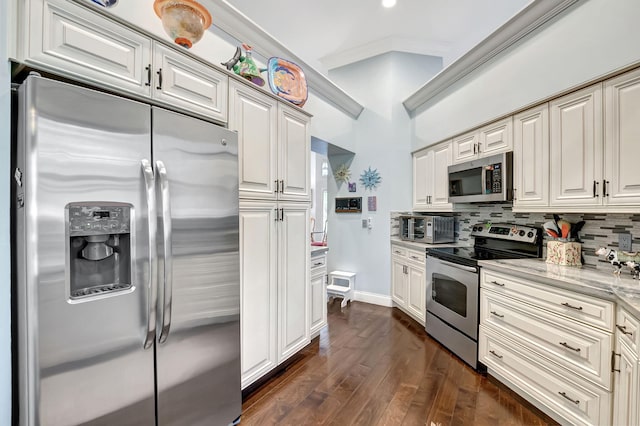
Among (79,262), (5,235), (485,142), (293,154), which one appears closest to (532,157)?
(485,142)

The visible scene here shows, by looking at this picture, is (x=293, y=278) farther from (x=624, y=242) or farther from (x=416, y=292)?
(x=624, y=242)

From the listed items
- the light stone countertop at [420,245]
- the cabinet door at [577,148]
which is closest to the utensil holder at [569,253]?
the cabinet door at [577,148]

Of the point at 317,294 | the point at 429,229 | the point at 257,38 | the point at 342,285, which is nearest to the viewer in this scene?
the point at 257,38

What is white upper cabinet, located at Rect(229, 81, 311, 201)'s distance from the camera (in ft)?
6.37

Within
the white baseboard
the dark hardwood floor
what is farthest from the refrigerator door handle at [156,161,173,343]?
the white baseboard

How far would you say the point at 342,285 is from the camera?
14.7 feet

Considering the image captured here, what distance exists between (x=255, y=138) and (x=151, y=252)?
3.52 feet

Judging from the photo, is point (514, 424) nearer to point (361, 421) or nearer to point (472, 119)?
point (361, 421)

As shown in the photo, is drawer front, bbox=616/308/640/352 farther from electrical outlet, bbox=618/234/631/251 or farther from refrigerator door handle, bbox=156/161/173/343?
refrigerator door handle, bbox=156/161/173/343

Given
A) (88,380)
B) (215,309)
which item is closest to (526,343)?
(215,309)

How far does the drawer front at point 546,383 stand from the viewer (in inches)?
63.4

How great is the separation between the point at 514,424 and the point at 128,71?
9.50 feet

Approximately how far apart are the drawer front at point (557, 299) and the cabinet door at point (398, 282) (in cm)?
143

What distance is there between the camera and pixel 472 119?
9.82ft
